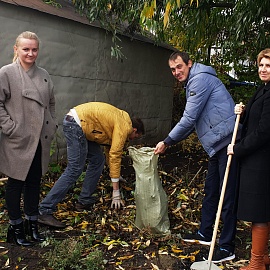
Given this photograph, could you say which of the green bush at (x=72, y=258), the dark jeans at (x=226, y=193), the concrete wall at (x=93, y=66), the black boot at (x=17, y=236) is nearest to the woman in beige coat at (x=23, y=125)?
the black boot at (x=17, y=236)

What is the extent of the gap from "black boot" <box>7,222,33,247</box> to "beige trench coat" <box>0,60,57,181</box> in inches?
19.9

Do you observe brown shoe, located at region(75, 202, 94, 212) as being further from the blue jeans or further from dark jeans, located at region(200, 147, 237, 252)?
dark jeans, located at region(200, 147, 237, 252)

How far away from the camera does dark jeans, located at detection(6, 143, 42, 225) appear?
3680mm

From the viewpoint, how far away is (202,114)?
12.2ft

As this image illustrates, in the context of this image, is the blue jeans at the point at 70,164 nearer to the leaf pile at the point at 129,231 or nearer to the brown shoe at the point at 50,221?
the brown shoe at the point at 50,221

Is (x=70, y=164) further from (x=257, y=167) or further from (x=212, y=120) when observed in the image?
(x=257, y=167)

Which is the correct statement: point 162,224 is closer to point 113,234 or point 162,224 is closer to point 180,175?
point 113,234

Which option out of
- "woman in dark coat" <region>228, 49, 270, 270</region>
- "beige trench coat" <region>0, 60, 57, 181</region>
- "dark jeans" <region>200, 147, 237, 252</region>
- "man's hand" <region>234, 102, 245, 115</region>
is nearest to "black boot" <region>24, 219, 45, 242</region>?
"beige trench coat" <region>0, 60, 57, 181</region>

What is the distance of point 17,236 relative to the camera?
3.79 metres

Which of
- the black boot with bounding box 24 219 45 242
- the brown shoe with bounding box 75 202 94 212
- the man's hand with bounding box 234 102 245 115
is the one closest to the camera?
the man's hand with bounding box 234 102 245 115

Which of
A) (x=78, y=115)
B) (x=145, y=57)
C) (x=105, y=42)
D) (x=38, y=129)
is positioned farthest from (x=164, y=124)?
(x=38, y=129)

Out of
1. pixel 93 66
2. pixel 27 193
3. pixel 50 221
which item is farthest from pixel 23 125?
pixel 93 66

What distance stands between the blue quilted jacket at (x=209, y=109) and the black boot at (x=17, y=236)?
5.63ft

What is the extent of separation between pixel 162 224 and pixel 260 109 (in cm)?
162
